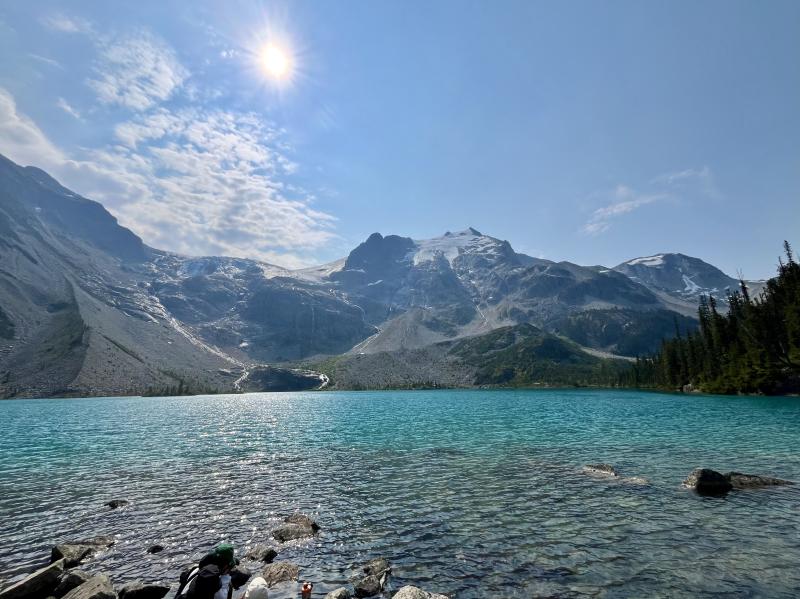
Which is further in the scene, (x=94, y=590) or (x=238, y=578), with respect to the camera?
(x=238, y=578)

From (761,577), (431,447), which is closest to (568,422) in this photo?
(431,447)

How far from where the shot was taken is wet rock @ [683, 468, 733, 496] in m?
30.6

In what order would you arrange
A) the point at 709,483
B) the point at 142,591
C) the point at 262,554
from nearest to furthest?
1. the point at 142,591
2. the point at 262,554
3. the point at 709,483

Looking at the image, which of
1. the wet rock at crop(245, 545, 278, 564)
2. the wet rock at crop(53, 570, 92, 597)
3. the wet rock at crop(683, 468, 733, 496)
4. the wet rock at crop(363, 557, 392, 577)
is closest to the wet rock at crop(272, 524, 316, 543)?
the wet rock at crop(245, 545, 278, 564)

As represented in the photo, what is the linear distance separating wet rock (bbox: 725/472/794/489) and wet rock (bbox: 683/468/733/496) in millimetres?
950

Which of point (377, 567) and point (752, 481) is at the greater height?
point (752, 481)

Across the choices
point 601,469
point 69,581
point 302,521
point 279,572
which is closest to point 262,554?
point 279,572

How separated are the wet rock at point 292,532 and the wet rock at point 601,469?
85.3 ft

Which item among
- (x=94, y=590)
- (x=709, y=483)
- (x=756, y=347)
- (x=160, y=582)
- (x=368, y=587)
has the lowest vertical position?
(x=160, y=582)

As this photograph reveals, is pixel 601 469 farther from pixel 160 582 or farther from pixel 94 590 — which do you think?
pixel 94 590

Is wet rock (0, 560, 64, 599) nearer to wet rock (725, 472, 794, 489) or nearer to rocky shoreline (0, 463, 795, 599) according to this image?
rocky shoreline (0, 463, 795, 599)

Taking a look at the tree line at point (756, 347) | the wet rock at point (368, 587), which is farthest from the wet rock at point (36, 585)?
the tree line at point (756, 347)

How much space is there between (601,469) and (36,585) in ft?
132

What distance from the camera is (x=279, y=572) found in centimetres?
2073
